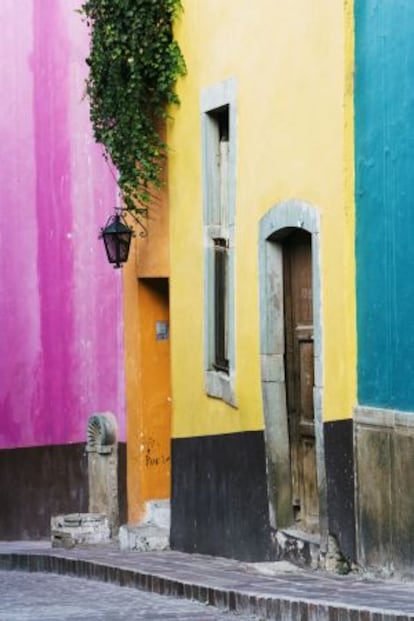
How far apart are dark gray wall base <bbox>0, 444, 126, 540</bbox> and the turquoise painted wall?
21.4 ft

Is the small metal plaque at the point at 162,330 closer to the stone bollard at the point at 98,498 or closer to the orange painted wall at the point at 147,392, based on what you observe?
the orange painted wall at the point at 147,392

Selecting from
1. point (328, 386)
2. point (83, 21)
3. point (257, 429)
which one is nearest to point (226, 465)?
point (257, 429)

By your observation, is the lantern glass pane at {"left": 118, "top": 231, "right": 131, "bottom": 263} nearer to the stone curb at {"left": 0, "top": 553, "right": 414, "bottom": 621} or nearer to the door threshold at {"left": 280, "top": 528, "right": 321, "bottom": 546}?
the stone curb at {"left": 0, "top": 553, "right": 414, "bottom": 621}

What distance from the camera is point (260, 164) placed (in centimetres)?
1334

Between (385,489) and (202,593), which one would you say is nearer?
(385,489)

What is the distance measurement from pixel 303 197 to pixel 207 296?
2362 mm

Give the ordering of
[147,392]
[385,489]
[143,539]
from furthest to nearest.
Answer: [147,392] → [143,539] → [385,489]

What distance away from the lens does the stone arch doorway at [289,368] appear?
1289 cm

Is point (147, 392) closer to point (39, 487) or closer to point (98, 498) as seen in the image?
point (98, 498)

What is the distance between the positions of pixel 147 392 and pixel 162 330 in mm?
564

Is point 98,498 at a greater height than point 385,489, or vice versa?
point 385,489

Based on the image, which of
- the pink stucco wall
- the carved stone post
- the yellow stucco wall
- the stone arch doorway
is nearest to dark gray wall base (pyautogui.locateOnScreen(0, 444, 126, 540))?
the pink stucco wall

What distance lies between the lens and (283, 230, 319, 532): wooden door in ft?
42.3

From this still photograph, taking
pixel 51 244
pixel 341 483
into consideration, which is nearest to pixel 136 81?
pixel 51 244
